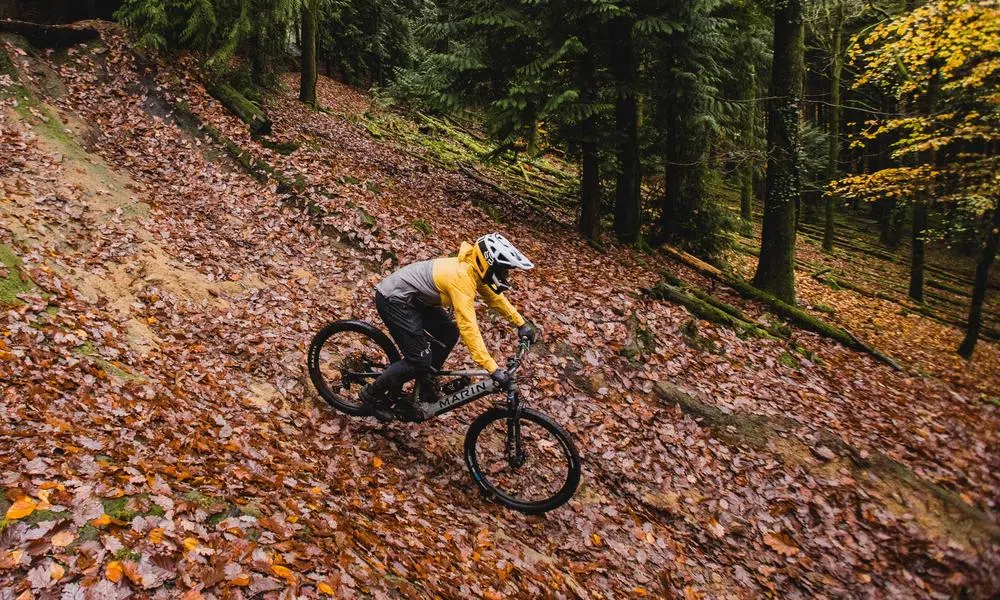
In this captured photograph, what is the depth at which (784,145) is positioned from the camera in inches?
406

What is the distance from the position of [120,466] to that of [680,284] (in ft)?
32.2

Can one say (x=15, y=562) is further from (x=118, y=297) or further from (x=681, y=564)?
(x=681, y=564)

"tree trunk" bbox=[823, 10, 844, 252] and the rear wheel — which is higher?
"tree trunk" bbox=[823, 10, 844, 252]

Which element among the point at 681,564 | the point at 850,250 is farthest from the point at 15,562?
the point at 850,250

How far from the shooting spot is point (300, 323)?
730cm

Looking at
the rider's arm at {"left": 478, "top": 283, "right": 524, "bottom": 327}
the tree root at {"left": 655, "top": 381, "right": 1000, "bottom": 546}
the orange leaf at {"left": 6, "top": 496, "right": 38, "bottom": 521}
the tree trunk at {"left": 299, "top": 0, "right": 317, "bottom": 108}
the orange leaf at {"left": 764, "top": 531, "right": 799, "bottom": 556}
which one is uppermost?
the tree trunk at {"left": 299, "top": 0, "right": 317, "bottom": 108}

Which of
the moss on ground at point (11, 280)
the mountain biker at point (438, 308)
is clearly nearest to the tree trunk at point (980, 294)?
the mountain biker at point (438, 308)

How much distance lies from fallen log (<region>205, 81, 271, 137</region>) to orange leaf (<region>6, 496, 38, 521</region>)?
10.3 m

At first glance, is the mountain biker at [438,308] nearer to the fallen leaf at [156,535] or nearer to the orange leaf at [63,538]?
the fallen leaf at [156,535]

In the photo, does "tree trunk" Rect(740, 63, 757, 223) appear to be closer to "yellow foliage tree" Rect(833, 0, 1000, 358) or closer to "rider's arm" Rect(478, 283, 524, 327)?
"yellow foliage tree" Rect(833, 0, 1000, 358)

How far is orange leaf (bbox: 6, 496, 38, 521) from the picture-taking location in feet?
9.46

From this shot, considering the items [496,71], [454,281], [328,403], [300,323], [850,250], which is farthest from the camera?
[850,250]

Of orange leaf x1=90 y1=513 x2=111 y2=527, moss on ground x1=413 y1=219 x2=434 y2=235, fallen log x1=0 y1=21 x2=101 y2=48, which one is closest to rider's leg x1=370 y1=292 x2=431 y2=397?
orange leaf x1=90 y1=513 x2=111 y2=527

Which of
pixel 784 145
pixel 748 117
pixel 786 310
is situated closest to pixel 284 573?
pixel 786 310
